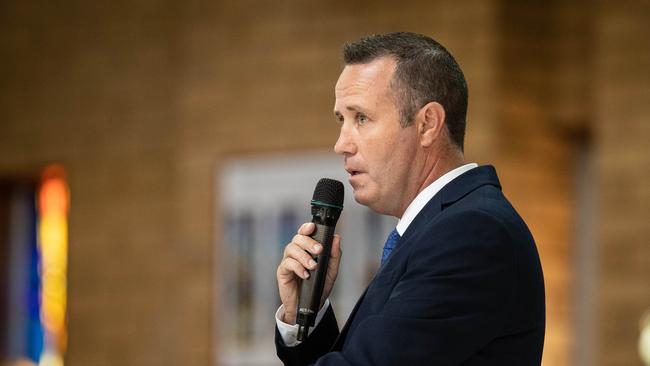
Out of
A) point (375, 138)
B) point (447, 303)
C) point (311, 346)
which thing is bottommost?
point (311, 346)

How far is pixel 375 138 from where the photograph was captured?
229 cm

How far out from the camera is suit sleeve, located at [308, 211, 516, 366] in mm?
1998

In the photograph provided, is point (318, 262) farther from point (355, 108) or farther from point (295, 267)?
point (355, 108)

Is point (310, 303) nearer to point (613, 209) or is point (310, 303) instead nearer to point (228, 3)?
point (613, 209)

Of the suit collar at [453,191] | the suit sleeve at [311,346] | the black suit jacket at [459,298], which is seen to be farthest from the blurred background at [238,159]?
the black suit jacket at [459,298]

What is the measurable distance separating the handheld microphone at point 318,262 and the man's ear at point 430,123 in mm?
216

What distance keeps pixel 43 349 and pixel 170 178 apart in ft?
6.65

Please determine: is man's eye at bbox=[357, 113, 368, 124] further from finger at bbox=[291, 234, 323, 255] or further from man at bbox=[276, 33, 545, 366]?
finger at bbox=[291, 234, 323, 255]

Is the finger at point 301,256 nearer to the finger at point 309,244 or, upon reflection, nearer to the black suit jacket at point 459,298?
the finger at point 309,244

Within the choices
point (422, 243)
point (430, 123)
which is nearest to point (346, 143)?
point (430, 123)

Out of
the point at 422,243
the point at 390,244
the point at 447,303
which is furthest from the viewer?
the point at 390,244

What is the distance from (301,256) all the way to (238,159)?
6.67m

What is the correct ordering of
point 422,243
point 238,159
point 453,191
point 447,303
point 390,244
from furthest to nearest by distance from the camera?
point 238,159 < point 390,244 < point 453,191 < point 422,243 < point 447,303

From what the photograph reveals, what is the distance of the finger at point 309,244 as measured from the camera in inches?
90.0
